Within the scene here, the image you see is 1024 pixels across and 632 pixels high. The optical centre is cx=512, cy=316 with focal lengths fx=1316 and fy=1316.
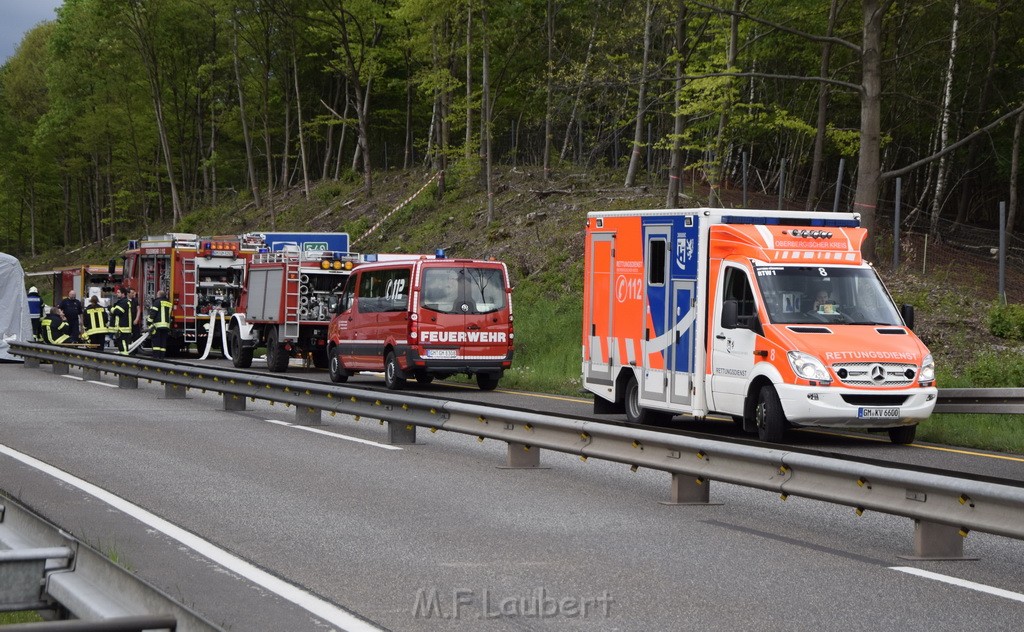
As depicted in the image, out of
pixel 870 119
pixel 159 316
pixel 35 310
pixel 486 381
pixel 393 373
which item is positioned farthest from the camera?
pixel 35 310

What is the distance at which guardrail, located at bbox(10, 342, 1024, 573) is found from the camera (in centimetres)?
777

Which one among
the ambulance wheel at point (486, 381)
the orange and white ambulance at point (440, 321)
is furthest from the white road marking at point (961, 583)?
the ambulance wheel at point (486, 381)

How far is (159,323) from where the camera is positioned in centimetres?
3269

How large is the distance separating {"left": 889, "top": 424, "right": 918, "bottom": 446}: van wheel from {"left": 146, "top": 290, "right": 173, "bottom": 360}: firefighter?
21.6 m

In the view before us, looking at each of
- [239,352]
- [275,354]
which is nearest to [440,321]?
[275,354]

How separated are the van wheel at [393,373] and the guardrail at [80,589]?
18004 millimetres

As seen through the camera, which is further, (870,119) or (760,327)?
(870,119)

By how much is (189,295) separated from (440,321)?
42.0ft

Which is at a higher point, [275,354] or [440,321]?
[440,321]

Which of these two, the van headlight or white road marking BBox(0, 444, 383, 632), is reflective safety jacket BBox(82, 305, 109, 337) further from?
the van headlight

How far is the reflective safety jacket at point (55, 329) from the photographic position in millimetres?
34719

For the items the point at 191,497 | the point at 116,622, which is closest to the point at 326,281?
the point at 191,497

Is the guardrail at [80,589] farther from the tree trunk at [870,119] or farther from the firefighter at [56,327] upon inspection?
the firefighter at [56,327]

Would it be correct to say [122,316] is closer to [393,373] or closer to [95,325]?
[95,325]
